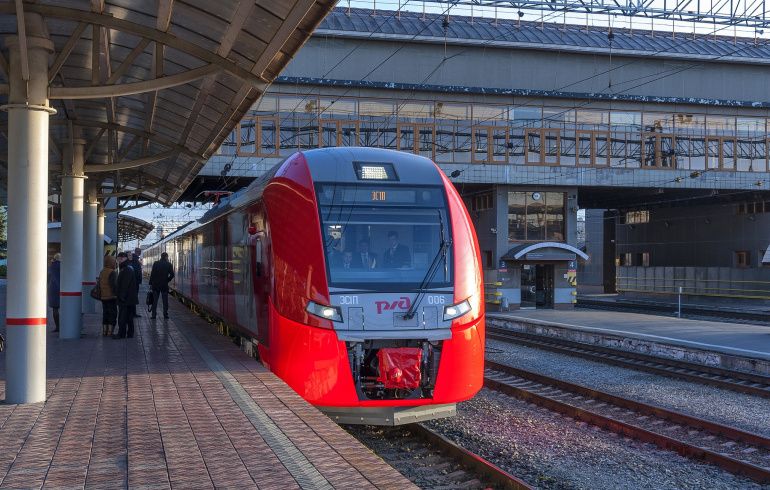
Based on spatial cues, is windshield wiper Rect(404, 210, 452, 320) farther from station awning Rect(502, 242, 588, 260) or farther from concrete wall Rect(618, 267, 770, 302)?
concrete wall Rect(618, 267, 770, 302)

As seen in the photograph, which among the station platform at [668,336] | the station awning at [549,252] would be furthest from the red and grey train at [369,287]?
the station awning at [549,252]

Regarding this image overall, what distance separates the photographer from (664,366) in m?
16.0

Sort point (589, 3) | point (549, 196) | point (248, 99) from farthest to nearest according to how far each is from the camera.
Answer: point (549, 196) < point (589, 3) < point (248, 99)

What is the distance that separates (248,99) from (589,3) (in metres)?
19.3

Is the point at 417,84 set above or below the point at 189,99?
above

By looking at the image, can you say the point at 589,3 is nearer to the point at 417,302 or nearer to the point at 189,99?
the point at 189,99

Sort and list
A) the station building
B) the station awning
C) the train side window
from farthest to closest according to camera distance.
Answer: the station building < the station awning < the train side window

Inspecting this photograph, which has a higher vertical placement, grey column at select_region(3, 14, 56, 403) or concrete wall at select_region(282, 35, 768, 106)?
concrete wall at select_region(282, 35, 768, 106)

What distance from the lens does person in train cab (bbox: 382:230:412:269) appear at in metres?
8.97

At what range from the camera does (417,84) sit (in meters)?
36.3

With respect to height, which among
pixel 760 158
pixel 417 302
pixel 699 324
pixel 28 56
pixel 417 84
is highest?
pixel 417 84

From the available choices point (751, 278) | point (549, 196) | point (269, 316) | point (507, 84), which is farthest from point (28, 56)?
point (751, 278)

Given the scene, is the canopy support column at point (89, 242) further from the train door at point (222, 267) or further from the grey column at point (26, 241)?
the grey column at point (26, 241)

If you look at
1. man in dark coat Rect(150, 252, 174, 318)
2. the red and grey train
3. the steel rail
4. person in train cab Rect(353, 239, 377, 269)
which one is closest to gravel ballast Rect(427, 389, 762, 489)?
the steel rail
